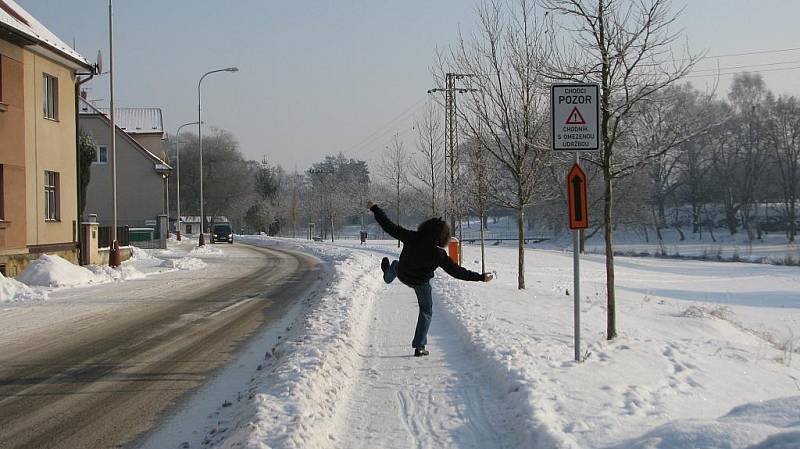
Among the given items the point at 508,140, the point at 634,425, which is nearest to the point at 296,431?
the point at 634,425

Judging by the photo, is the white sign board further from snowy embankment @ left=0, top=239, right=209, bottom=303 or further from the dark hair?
snowy embankment @ left=0, top=239, right=209, bottom=303

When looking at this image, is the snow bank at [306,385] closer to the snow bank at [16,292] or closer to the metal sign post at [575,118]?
the metal sign post at [575,118]

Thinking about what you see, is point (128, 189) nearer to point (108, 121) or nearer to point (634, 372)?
point (108, 121)

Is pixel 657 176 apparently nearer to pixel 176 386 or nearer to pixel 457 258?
pixel 457 258

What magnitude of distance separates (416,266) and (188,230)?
288 ft

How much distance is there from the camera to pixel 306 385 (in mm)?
6676

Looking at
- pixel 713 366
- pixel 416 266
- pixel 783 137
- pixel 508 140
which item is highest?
pixel 783 137

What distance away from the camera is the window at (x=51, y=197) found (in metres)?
22.1

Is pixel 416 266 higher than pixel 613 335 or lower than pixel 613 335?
higher

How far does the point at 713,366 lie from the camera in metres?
8.90

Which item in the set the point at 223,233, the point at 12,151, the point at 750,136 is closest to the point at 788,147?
the point at 750,136

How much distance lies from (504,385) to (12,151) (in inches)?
698

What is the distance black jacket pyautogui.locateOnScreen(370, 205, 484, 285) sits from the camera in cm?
856

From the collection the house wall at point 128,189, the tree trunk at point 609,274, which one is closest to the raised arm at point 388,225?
the tree trunk at point 609,274
